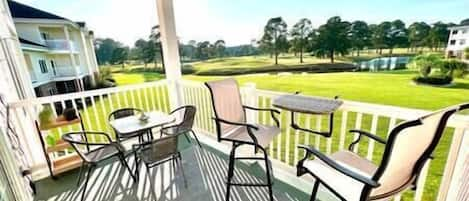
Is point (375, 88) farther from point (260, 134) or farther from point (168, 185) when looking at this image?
point (168, 185)

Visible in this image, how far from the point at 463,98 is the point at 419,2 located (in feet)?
3.53

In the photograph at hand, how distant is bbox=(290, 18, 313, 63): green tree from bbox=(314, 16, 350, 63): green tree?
146mm

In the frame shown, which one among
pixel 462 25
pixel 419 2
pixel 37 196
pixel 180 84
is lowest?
pixel 37 196

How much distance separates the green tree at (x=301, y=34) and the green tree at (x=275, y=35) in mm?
131

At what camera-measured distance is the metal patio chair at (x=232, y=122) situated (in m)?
2.17

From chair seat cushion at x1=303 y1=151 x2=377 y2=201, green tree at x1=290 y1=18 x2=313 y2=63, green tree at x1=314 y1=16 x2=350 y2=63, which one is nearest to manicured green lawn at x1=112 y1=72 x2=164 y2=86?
green tree at x1=290 y1=18 x2=313 y2=63

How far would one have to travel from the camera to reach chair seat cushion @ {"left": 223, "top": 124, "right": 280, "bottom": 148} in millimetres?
2158

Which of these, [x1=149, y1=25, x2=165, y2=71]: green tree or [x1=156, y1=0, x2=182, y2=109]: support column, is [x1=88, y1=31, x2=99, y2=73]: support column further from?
[x1=156, y1=0, x2=182, y2=109]: support column

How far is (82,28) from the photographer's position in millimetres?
3039

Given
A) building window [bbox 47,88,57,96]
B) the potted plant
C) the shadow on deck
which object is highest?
building window [bbox 47,88,57,96]

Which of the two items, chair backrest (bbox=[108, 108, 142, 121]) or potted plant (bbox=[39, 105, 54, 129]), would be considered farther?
chair backrest (bbox=[108, 108, 142, 121])

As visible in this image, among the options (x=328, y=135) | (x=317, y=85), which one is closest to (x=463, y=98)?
(x=328, y=135)

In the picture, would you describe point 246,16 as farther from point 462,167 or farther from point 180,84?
point 462,167

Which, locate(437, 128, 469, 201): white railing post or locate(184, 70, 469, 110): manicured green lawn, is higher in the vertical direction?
locate(184, 70, 469, 110): manicured green lawn
